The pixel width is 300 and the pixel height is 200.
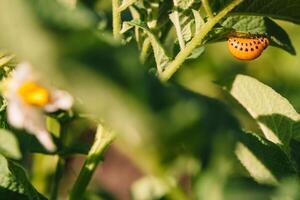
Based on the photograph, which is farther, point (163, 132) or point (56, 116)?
point (56, 116)

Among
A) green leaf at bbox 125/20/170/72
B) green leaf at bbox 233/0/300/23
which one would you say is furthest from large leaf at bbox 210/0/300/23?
green leaf at bbox 125/20/170/72

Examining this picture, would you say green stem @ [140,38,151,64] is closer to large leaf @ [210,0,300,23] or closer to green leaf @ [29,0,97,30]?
large leaf @ [210,0,300,23]

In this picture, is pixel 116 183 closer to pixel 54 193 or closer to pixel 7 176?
pixel 54 193

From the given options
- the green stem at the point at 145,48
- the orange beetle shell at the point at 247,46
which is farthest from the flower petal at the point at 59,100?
the orange beetle shell at the point at 247,46

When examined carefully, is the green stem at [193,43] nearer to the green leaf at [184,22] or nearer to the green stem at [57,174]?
the green leaf at [184,22]

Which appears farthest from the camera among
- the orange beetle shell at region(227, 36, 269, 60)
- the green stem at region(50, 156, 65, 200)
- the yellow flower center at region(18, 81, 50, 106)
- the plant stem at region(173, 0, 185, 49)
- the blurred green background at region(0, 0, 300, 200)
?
the green stem at region(50, 156, 65, 200)

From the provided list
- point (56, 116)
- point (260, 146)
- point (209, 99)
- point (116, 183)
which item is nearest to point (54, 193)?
point (56, 116)

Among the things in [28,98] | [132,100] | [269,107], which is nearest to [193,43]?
[269,107]
